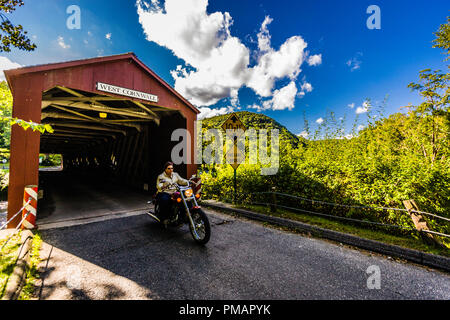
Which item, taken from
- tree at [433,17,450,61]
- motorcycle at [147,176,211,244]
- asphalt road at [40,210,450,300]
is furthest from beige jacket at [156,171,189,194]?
tree at [433,17,450,61]

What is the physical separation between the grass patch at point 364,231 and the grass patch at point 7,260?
5.44 metres

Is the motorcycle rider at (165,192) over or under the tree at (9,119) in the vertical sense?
under

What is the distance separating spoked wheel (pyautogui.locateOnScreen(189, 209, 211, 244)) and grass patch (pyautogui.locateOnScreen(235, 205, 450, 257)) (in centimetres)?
→ 264

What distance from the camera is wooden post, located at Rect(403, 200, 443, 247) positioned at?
11.7 ft

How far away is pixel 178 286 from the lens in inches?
104

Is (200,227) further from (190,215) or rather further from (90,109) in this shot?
(90,109)

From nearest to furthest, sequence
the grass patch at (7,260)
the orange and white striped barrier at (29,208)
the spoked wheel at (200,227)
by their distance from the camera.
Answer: the grass patch at (7,260) < the spoked wheel at (200,227) < the orange and white striped barrier at (29,208)

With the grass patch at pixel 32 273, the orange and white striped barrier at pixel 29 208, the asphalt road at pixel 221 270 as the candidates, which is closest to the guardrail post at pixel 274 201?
the asphalt road at pixel 221 270

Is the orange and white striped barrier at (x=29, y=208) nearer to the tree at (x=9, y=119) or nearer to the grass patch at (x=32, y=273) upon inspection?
the grass patch at (x=32, y=273)

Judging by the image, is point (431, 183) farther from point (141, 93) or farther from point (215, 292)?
point (141, 93)

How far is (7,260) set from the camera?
286 cm

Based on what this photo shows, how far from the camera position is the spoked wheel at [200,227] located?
3.93 metres

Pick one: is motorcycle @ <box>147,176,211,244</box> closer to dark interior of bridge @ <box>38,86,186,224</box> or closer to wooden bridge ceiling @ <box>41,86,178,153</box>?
dark interior of bridge @ <box>38,86,186,224</box>

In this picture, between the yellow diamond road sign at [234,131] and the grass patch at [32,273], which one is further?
the yellow diamond road sign at [234,131]
